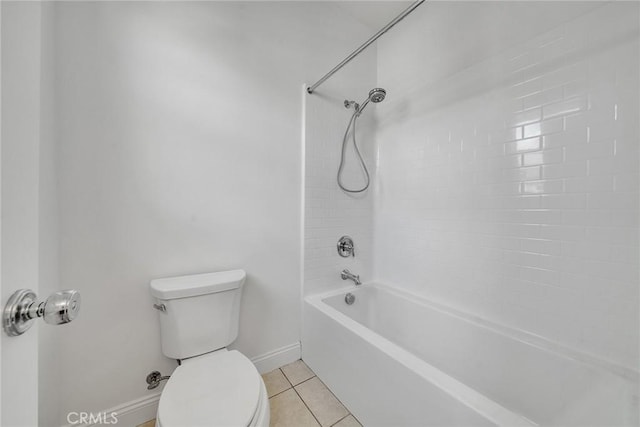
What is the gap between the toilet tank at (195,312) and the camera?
107cm

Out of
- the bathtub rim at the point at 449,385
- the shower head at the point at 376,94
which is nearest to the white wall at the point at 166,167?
the shower head at the point at 376,94

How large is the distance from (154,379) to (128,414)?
0.15m

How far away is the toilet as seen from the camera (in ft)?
2.57

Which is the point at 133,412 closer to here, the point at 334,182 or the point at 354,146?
the point at 334,182

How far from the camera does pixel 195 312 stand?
1.10m

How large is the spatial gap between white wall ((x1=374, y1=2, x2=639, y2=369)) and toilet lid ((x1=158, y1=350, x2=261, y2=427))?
127 centimetres

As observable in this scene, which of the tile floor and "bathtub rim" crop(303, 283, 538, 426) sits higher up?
"bathtub rim" crop(303, 283, 538, 426)

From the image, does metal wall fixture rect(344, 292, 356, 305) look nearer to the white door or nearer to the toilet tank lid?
the toilet tank lid

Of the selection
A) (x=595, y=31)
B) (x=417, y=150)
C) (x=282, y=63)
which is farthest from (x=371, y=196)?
(x=595, y=31)

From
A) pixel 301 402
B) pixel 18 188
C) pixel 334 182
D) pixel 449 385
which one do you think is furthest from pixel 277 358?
pixel 18 188

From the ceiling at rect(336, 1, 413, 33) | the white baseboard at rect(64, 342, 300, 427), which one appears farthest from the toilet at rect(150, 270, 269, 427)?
the ceiling at rect(336, 1, 413, 33)

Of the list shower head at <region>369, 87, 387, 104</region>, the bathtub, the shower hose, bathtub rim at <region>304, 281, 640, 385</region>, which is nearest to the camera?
the bathtub

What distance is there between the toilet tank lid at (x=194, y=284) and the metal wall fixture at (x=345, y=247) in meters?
0.76

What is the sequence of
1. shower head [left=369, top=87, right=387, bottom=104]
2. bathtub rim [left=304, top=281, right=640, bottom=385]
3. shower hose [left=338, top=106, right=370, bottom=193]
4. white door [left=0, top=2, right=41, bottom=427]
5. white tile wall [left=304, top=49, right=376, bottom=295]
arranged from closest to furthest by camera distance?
white door [left=0, top=2, right=41, bottom=427] → bathtub rim [left=304, top=281, right=640, bottom=385] → shower head [left=369, top=87, right=387, bottom=104] → white tile wall [left=304, top=49, right=376, bottom=295] → shower hose [left=338, top=106, right=370, bottom=193]
